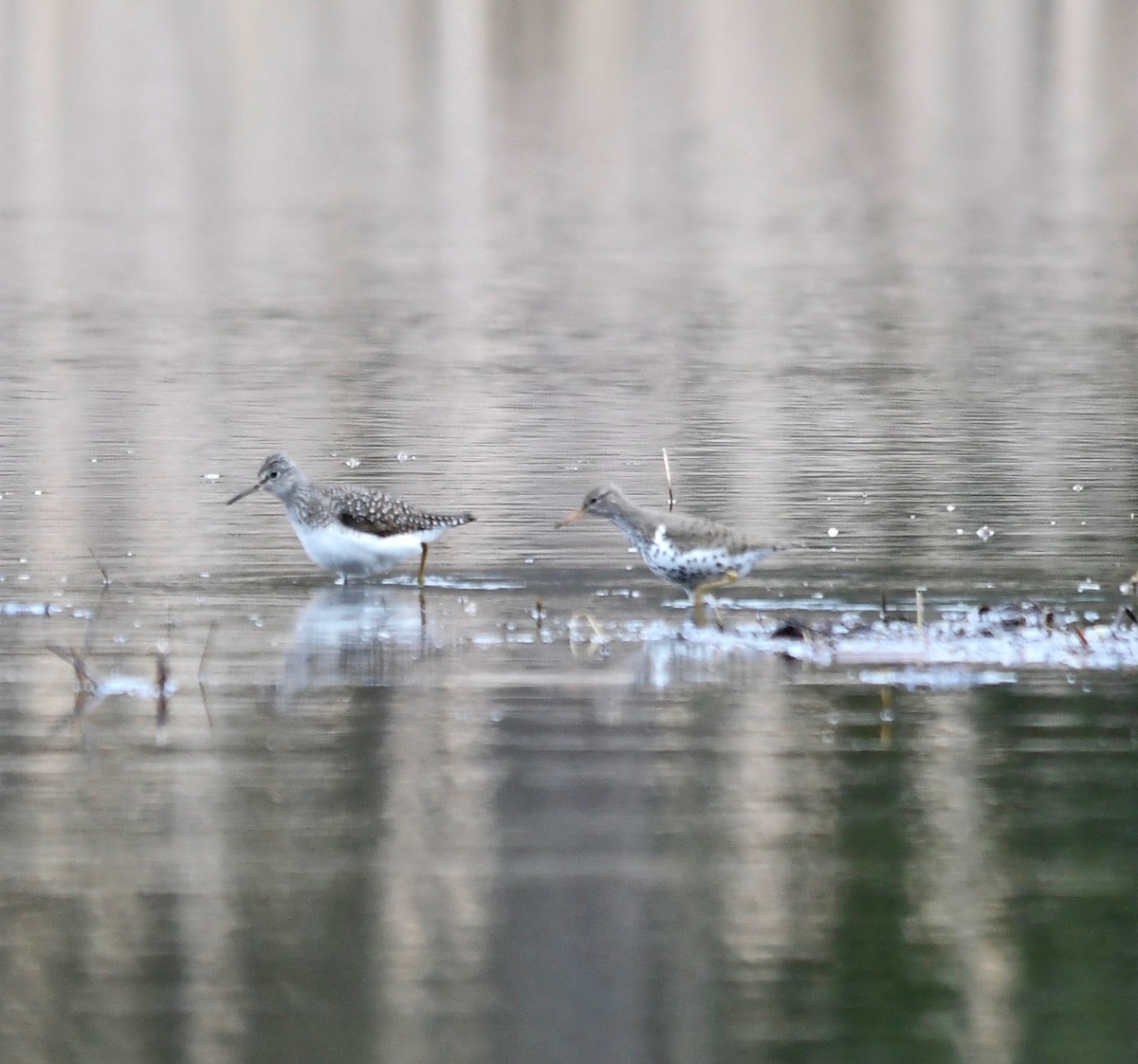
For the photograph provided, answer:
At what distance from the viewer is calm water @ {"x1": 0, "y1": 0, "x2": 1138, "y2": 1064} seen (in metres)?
8.09

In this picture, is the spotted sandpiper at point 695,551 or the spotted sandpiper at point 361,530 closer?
the spotted sandpiper at point 695,551

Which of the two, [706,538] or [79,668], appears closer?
[79,668]

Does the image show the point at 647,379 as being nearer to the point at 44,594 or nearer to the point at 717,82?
the point at 44,594

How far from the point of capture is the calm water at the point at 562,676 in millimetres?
8086

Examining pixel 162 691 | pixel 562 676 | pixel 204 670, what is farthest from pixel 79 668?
pixel 562 676

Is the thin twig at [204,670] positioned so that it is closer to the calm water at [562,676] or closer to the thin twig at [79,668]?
the calm water at [562,676]

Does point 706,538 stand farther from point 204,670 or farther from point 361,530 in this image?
point 204,670

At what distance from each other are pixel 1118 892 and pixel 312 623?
18.2ft

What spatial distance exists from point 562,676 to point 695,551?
1.73 meters

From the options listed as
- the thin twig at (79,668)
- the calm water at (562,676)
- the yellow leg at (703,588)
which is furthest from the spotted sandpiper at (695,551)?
the thin twig at (79,668)

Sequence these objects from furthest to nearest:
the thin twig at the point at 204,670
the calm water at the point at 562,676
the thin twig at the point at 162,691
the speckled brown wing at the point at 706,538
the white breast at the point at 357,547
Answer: the white breast at the point at 357,547 → the speckled brown wing at the point at 706,538 → the thin twig at the point at 204,670 → the thin twig at the point at 162,691 → the calm water at the point at 562,676

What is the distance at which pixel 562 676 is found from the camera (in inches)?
474

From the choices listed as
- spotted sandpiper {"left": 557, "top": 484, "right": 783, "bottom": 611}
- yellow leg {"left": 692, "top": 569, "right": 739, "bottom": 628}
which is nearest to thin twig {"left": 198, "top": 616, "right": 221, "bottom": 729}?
spotted sandpiper {"left": 557, "top": 484, "right": 783, "bottom": 611}

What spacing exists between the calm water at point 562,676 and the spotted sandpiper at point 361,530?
0.74 ft
